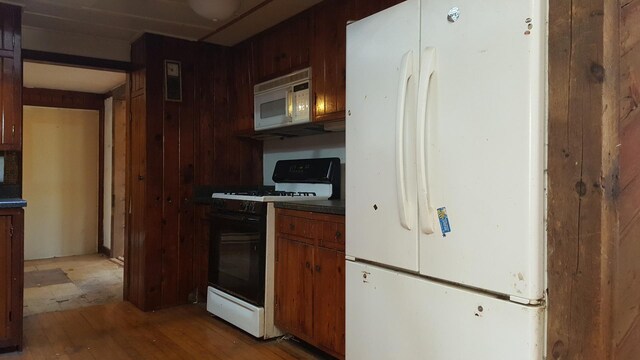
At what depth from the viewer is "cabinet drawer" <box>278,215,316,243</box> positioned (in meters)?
2.56

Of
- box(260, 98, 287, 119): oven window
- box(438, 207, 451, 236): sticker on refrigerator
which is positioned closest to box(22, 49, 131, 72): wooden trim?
box(260, 98, 287, 119): oven window

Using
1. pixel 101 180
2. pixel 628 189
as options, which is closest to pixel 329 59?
pixel 628 189

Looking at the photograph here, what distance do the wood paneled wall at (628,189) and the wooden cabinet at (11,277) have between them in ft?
9.97

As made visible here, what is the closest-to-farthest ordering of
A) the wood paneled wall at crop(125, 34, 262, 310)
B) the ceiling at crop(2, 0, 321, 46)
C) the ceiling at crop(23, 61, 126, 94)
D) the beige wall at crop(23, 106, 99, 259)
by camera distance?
the ceiling at crop(2, 0, 321, 46)
the wood paneled wall at crop(125, 34, 262, 310)
the ceiling at crop(23, 61, 126, 94)
the beige wall at crop(23, 106, 99, 259)

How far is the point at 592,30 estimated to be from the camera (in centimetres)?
118

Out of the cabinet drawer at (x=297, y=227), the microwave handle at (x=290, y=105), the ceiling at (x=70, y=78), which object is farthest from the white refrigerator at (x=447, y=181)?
the ceiling at (x=70, y=78)

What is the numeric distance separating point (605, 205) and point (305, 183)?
2351 mm

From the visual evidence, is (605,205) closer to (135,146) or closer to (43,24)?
(135,146)

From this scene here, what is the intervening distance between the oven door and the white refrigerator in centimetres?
107

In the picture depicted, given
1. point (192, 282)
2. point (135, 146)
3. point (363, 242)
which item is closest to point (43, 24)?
point (135, 146)

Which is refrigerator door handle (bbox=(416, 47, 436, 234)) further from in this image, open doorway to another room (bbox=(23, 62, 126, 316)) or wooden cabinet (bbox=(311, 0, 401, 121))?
open doorway to another room (bbox=(23, 62, 126, 316))

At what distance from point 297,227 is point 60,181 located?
4641 millimetres

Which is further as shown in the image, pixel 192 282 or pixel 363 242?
pixel 192 282

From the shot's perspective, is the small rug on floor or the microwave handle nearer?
the microwave handle
